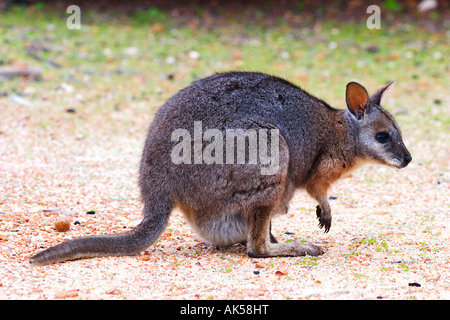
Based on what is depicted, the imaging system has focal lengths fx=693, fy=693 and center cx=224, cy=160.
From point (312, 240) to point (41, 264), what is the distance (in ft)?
6.68

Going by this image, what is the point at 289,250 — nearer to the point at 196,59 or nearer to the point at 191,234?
the point at 191,234

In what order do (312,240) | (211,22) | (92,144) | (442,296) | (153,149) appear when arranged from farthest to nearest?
1. (211,22)
2. (92,144)
3. (312,240)
4. (153,149)
5. (442,296)

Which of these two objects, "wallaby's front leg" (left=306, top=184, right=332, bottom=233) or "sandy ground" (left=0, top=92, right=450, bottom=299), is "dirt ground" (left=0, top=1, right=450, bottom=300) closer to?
"sandy ground" (left=0, top=92, right=450, bottom=299)

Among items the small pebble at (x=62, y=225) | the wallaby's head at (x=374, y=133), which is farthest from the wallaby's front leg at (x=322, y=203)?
the small pebble at (x=62, y=225)

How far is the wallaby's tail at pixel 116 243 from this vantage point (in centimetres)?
421

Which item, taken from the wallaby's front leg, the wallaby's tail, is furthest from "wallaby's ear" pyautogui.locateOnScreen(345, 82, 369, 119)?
the wallaby's tail

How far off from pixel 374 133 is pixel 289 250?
1148 mm

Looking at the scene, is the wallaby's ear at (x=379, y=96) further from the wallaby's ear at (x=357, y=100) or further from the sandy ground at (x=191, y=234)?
the sandy ground at (x=191, y=234)

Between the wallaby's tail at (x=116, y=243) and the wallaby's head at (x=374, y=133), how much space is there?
1.61 meters

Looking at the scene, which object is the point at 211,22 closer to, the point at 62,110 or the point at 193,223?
the point at 62,110

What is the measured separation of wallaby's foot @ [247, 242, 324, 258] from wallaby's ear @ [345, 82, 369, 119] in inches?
43.5

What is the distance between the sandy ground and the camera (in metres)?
3.94

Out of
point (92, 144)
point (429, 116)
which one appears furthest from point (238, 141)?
point (429, 116)

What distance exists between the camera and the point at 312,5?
12.8 m
